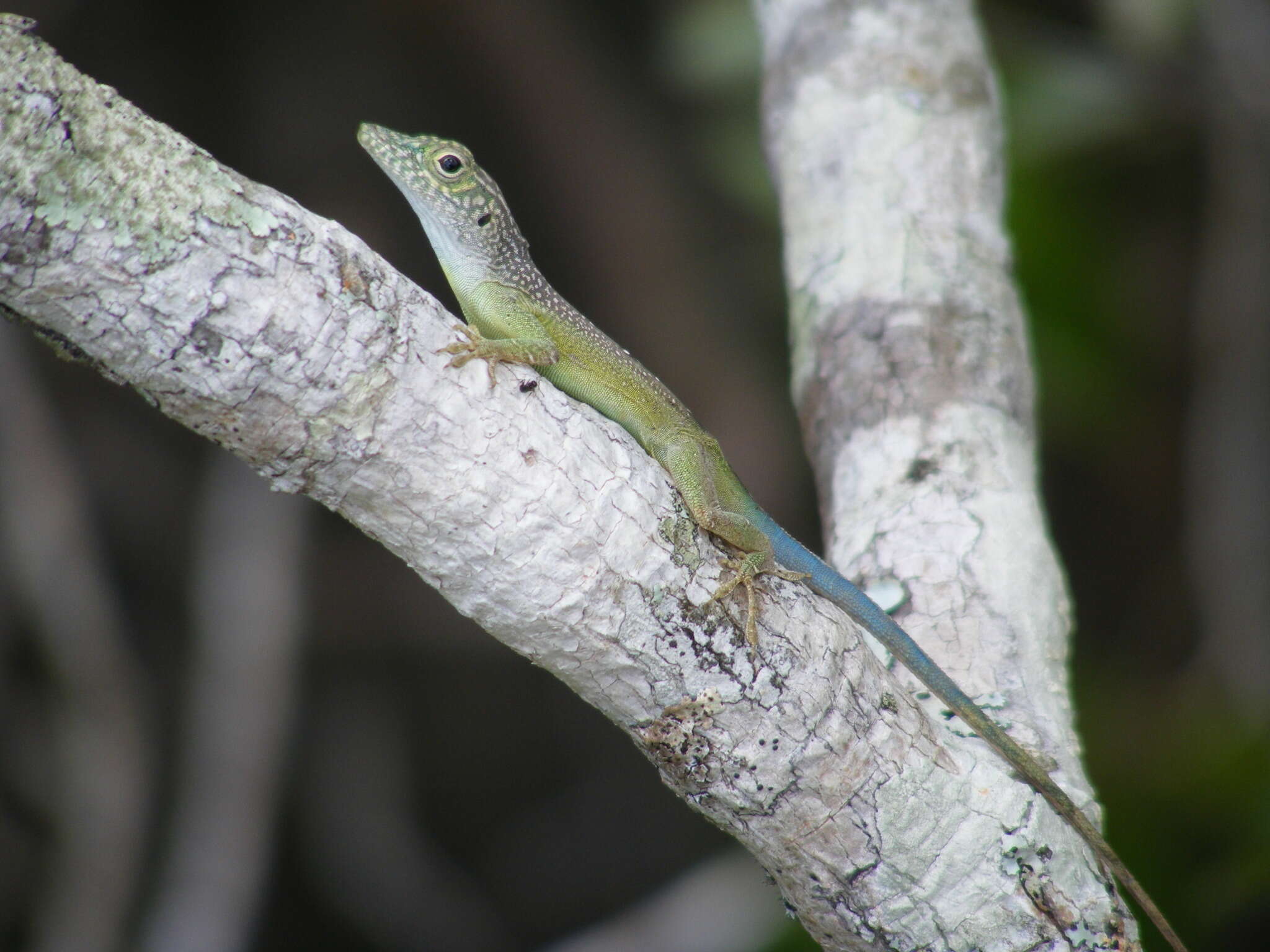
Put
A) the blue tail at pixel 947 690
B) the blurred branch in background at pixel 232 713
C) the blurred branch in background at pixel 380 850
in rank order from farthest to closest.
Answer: the blurred branch in background at pixel 380 850 → the blurred branch in background at pixel 232 713 → the blue tail at pixel 947 690

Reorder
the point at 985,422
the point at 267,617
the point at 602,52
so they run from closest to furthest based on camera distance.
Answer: the point at 985,422 < the point at 267,617 < the point at 602,52

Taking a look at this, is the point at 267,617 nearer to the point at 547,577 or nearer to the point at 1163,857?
the point at 547,577

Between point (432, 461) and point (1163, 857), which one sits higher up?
point (432, 461)

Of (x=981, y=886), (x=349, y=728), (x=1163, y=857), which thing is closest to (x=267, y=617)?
(x=349, y=728)

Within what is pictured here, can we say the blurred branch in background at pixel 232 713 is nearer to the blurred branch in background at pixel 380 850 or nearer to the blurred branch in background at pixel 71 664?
the blurred branch in background at pixel 71 664

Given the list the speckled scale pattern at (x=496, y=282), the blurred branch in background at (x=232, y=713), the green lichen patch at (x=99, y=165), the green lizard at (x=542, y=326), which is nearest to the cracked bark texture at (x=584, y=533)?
the green lichen patch at (x=99, y=165)

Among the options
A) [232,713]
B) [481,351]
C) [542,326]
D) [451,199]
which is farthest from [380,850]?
[481,351]

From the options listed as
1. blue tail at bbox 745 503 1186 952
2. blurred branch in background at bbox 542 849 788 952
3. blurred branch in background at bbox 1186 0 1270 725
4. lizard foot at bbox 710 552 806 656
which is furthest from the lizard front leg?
blurred branch in background at bbox 1186 0 1270 725
